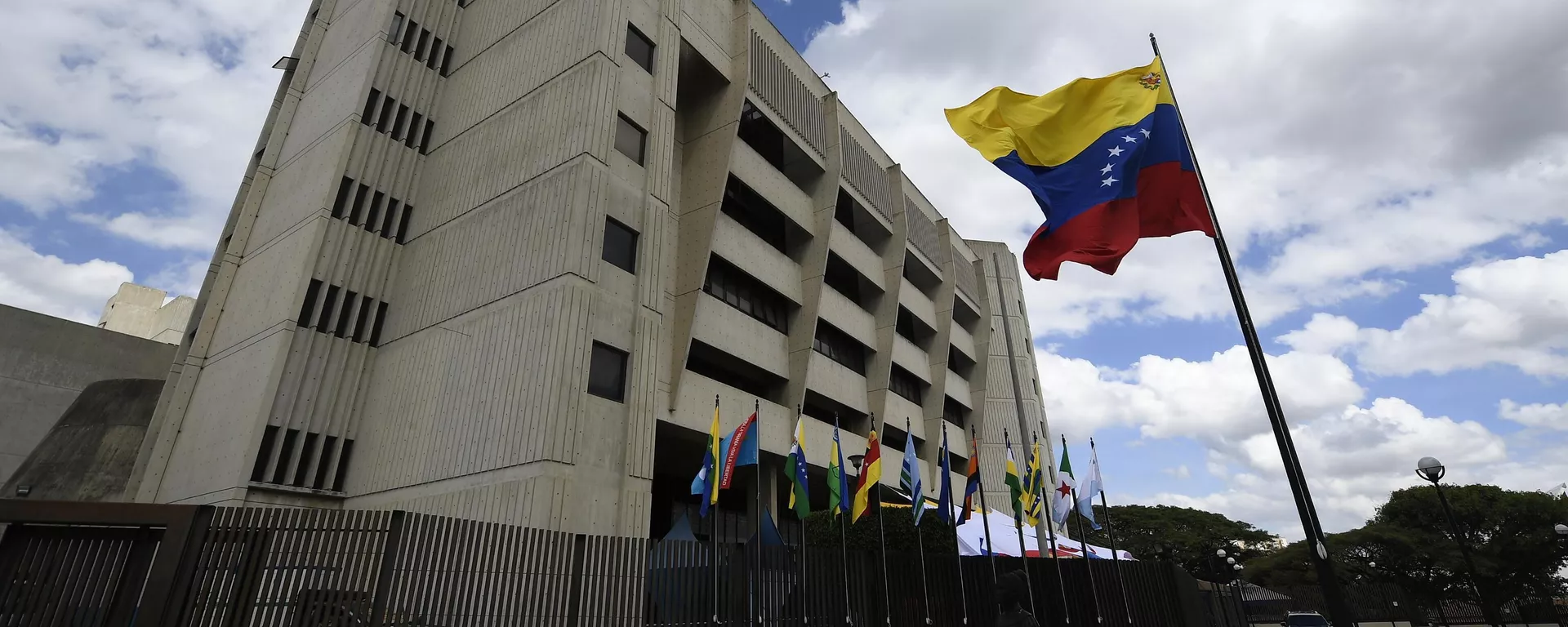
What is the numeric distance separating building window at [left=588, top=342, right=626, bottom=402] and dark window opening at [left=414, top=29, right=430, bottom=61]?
15.8m

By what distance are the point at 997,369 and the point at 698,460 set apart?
1068 inches

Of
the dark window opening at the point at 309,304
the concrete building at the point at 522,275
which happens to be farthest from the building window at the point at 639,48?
the dark window opening at the point at 309,304

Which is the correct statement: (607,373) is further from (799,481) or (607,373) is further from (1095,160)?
(1095,160)

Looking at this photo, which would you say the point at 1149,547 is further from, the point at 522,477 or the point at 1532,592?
the point at 522,477

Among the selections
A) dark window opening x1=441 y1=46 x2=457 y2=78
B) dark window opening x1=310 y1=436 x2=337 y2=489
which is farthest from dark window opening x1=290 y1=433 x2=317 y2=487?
dark window opening x1=441 y1=46 x2=457 y2=78

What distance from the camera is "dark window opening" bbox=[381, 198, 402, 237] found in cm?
2447

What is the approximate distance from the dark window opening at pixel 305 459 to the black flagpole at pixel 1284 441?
73.9 ft

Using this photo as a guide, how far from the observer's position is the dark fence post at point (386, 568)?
948cm

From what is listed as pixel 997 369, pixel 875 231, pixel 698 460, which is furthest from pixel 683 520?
pixel 997 369

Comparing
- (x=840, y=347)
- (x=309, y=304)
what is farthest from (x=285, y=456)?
(x=840, y=347)

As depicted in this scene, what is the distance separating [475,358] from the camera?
63.1 ft

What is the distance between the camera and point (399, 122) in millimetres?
26172

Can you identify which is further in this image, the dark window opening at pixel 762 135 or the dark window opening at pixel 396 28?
the dark window opening at pixel 762 135

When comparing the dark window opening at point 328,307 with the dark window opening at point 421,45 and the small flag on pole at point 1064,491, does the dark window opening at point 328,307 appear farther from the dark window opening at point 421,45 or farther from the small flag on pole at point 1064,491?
the small flag on pole at point 1064,491
